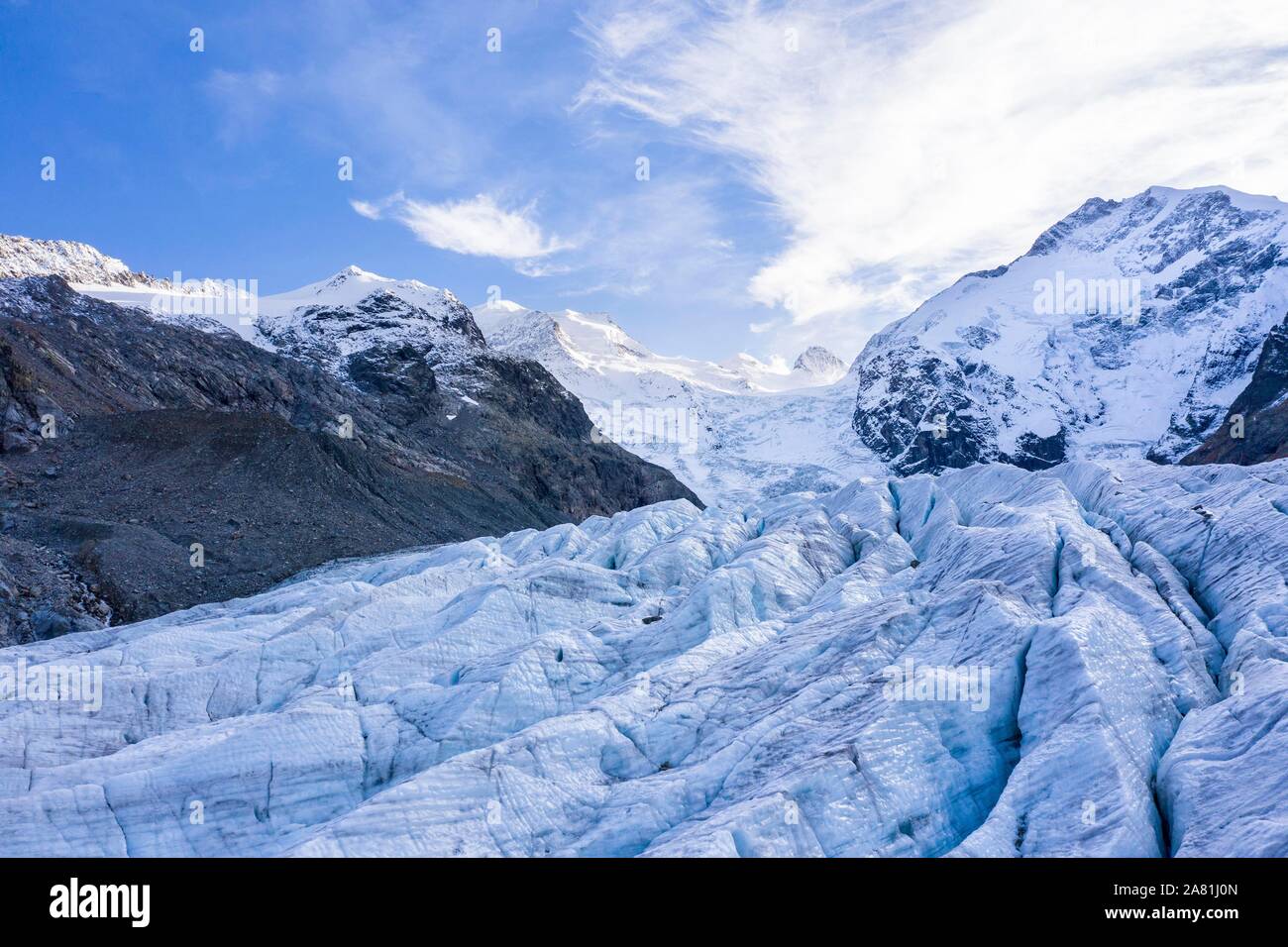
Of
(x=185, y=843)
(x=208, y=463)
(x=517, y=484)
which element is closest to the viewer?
(x=185, y=843)

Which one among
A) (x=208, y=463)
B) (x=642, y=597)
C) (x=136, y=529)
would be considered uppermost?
(x=208, y=463)

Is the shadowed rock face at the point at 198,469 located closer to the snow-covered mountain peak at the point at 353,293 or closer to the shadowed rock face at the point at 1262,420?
the snow-covered mountain peak at the point at 353,293

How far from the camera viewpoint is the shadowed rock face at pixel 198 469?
148ft

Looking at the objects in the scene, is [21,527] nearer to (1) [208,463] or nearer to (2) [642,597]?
(1) [208,463]

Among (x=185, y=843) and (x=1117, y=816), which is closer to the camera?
(x=1117, y=816)

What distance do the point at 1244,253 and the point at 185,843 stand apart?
236 metres

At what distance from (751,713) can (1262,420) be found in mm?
119073

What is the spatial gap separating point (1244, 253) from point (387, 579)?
8674 inches

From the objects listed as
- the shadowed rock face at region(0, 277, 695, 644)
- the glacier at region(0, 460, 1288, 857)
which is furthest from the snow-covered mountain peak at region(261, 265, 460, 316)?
the glacier at region(0, 460, 1288, 857)

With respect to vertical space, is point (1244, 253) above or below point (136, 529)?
above

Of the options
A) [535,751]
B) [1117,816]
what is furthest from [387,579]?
[1117,816]

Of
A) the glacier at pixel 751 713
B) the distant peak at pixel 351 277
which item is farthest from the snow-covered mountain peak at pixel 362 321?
the glacier at pixel 751 713

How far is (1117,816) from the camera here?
12.3 metres
